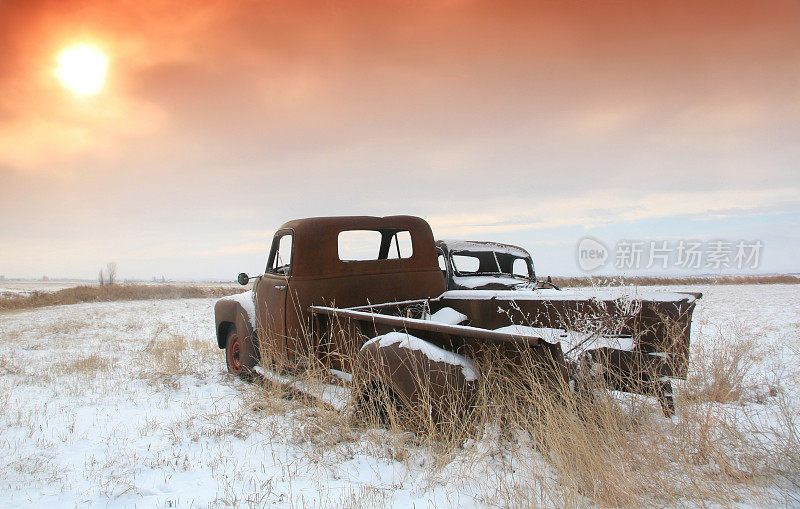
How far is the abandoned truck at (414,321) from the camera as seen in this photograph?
3.12 meters

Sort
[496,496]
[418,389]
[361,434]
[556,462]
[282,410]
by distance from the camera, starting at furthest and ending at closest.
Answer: [282,410]
[361,434]
[418,389]
[556,462]
[496,496]

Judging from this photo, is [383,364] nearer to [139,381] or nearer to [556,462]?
[556,462]

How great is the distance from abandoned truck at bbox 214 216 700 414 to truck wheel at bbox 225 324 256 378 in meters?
0.02

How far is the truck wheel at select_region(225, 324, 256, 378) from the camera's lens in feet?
17.7

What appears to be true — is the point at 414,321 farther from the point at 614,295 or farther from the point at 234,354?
the point at 234,354

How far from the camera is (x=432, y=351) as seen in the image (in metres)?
3.10

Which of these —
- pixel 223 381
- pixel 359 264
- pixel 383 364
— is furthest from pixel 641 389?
pixel 223 381

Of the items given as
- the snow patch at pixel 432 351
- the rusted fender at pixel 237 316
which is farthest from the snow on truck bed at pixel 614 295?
the rusted fender at pixel 237 316

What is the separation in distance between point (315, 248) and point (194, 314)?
14.4 m

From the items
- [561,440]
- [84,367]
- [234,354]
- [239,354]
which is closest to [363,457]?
[561,440]

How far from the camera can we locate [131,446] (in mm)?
3689

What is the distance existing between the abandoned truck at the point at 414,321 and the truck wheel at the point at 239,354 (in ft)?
0.06

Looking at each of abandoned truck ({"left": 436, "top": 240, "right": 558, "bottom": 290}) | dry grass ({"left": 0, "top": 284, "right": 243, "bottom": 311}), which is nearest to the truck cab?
abandoned truck ({"left": 436, "top": 240, "right": 558, "bottom": 290})

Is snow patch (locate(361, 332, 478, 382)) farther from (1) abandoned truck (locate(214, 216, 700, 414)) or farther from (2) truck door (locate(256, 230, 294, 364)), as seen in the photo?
(2) truck door (locate(256, 230, 294, 364))
